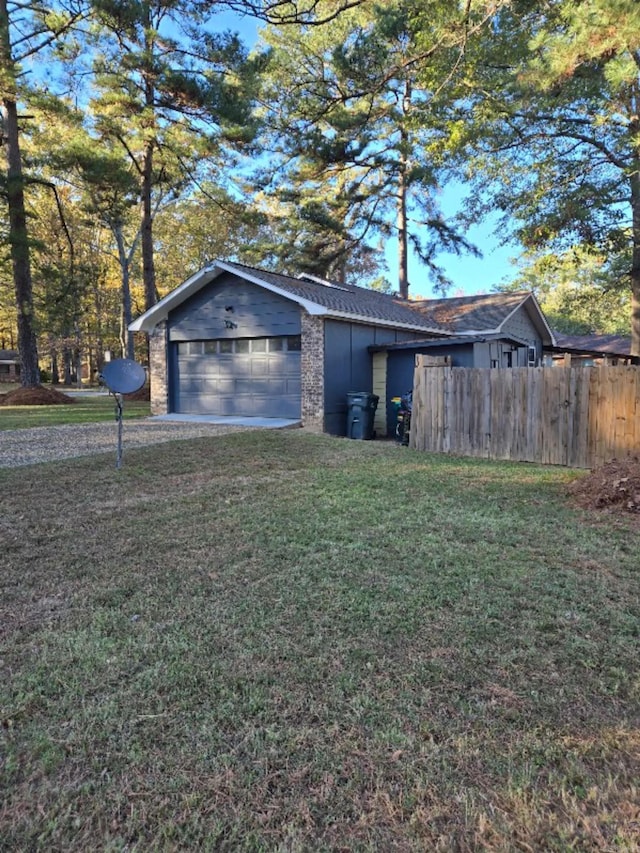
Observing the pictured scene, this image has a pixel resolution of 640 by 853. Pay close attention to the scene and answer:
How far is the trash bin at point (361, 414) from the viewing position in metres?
11.7

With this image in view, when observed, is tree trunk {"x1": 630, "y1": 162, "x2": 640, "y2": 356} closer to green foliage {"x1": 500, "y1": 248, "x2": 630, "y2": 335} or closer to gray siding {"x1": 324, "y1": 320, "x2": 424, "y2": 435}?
gray siding {"x1": 324, "y1": 320, "x2": 424, "y2": 435}

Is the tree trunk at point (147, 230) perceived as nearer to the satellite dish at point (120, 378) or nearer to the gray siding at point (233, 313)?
the gray siding at point (233, 313)

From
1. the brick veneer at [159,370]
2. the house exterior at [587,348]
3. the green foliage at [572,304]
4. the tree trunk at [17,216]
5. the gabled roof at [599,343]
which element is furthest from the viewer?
the green foliage at [572,304]

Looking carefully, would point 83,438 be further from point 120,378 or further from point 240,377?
point 240,377

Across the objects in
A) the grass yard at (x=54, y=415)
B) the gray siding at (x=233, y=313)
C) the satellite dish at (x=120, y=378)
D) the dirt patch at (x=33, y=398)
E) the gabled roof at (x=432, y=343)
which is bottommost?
the grass yard at (x=54, y=415)

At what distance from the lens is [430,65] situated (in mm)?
6379

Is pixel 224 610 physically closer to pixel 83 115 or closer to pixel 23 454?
pixel 23 454

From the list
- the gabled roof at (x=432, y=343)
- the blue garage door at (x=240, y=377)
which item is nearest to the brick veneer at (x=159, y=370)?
the blue garage door at (x=240, y=377)

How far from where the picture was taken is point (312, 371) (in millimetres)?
11656

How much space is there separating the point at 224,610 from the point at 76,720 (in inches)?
39.9

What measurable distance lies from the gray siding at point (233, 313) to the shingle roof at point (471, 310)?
18.9 feet

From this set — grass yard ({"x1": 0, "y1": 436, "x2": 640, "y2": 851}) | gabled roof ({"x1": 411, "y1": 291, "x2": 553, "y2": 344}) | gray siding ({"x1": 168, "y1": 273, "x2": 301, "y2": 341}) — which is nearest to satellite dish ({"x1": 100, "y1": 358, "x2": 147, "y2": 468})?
grass yard ({"x1": 0, "y1": 436, "x2": 640, "y2": 851})

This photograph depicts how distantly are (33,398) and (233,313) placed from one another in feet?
28.7

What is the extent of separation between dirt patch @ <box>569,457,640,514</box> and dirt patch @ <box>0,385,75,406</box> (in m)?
16.7
